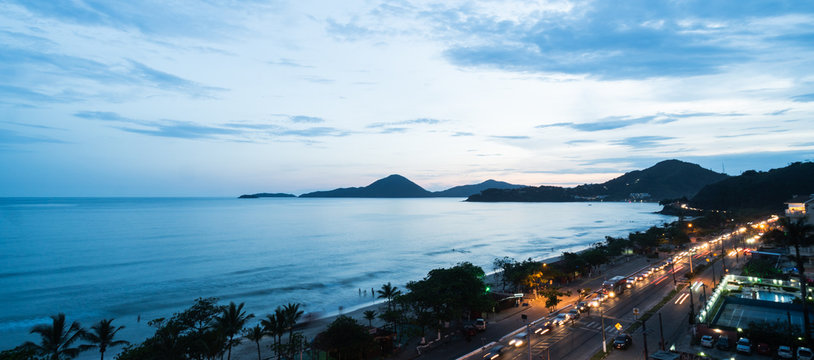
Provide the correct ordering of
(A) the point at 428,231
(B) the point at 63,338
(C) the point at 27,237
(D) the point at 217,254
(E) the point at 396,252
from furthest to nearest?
1. (A) the point at 428,231
2. (C) the point at 27,237
3. (E) the point at 396,252
4. (D) the point at 217,254
5. (B) the point at 63,338

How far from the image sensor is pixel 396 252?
10362cm

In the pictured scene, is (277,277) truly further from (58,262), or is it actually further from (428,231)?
(428,231)

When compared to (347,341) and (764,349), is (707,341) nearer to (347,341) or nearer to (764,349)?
(764,349)

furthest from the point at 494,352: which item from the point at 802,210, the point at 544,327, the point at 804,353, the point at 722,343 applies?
the point at 802,210

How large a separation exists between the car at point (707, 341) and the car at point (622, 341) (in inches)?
187

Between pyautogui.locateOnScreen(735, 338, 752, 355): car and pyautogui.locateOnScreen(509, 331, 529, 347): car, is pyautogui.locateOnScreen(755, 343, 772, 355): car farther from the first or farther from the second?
pyautogui.locateOnScreen(509, 331, 529, 347): car

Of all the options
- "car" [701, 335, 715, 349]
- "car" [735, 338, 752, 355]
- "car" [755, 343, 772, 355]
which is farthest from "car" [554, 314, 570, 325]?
"car" [755, 343, 772, 355]

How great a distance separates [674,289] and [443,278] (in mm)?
29410

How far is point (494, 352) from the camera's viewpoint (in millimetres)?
29281

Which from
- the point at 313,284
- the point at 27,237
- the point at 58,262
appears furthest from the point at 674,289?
the point at 27,237

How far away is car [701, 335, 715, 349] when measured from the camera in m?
28.8

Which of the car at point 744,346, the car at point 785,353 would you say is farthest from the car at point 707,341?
the car at point 785,353

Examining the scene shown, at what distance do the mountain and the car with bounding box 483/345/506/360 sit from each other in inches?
6753

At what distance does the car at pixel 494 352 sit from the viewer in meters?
28.8
